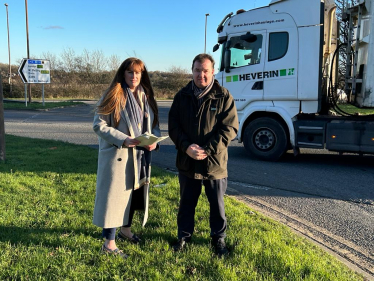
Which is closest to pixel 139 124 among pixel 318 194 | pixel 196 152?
pixel 196 152

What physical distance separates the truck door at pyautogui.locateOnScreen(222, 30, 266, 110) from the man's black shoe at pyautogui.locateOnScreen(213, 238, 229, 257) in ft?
16.1

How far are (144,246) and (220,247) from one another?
72cm

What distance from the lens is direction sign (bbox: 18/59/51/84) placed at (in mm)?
21594

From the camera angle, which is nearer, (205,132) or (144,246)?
(205,132)

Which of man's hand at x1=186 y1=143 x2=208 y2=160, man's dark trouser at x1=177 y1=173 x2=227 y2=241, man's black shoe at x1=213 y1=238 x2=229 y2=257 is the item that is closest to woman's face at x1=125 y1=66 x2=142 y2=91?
man's hand at x1=186 y1=143 x2=208 y2=160

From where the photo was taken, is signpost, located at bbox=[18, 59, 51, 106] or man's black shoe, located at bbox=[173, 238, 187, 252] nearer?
man's black shoe, located at bbox=[173, 238, 187, 252]

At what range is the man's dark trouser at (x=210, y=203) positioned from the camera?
3120 mm

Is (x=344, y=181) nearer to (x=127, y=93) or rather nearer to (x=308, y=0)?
(x=308, y=0)

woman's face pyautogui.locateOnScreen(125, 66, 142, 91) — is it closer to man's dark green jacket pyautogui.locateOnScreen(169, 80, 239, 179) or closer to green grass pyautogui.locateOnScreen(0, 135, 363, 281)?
man's dark green jacket pyautogui.locateOnScreen(169, 80, 239, 179)

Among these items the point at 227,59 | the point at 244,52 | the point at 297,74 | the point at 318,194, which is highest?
the point at 244,52

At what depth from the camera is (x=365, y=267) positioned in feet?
10.2

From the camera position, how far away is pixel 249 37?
24.2 ft

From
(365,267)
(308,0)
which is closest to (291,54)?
(308,0)

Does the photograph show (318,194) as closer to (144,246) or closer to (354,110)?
(354,110)
